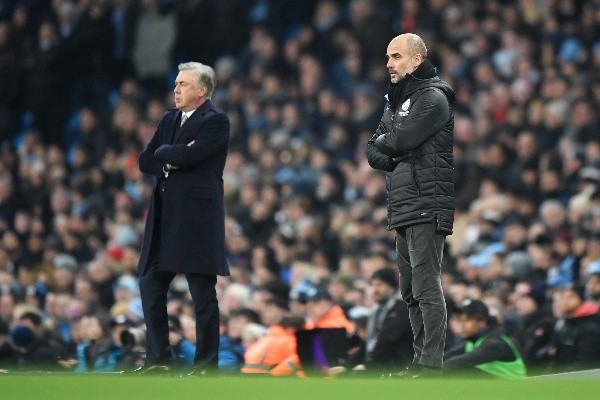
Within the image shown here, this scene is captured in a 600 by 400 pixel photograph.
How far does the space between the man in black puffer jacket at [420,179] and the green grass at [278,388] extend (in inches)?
22.7

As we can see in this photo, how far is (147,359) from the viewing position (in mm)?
8445

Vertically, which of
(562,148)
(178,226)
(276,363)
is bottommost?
(276,363)

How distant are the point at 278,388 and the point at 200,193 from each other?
2.00 metres

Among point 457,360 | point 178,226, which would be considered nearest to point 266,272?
point 457,360

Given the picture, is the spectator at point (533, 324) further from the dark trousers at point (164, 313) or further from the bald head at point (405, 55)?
the bald head at point (405, 55)

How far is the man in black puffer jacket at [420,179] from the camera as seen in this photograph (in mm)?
7684

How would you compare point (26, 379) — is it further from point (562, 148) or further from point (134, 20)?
point (134, 20)

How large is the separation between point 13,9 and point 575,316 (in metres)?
11.8

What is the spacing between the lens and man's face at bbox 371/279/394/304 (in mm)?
11234

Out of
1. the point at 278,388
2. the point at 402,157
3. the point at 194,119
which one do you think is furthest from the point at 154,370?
the point at 402,157

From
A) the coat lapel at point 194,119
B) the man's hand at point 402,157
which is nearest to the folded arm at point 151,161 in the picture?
the coat lapel at point 194,119

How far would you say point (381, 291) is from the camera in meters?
11.3

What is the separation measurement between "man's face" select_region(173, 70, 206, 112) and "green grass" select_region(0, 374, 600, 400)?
71.8 inches

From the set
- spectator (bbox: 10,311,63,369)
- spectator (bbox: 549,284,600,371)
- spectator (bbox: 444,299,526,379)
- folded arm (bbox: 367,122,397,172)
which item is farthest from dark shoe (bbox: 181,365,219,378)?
spectator (bbox: 10,311,63,369)
